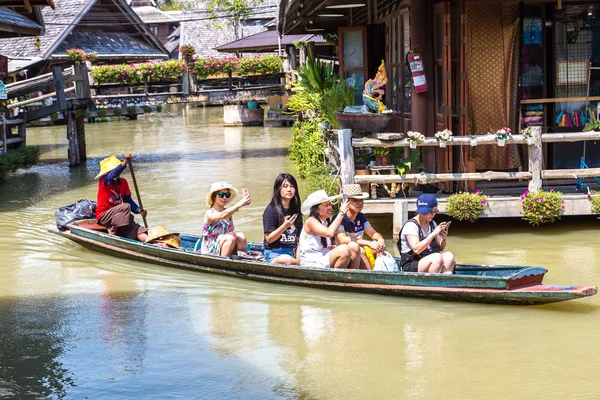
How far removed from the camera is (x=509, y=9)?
11812 mm

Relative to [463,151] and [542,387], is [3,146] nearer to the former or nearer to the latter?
[463,151]

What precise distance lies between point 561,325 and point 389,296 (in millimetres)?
1731

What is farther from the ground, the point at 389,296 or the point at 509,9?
the point at 509,9

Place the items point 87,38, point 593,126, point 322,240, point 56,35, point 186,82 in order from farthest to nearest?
point 87,38, point 56,35, point 186,82, point 593,126, point 322,240

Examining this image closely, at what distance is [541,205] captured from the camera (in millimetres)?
11062

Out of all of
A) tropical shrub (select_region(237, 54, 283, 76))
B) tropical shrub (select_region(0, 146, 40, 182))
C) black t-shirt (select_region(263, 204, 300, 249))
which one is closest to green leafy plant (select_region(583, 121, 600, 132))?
black t-shirt (select_region(263, 204, 300, 249))

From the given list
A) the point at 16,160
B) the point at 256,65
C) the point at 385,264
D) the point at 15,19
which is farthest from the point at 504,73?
the point at 256,65

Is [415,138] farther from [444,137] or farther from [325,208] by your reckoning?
[325,208]

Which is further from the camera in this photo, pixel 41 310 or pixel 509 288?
pixel 41 310

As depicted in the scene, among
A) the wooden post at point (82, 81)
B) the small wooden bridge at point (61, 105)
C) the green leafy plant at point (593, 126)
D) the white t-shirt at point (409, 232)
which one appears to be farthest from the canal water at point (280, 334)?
the wooden post at point (82, 81)

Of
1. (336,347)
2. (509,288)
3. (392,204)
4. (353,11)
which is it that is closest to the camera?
(336,347)

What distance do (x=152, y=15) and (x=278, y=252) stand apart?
192 feet

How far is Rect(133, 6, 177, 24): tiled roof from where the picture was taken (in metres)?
64.2

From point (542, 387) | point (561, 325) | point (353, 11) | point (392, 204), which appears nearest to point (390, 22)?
point (353, 11)
